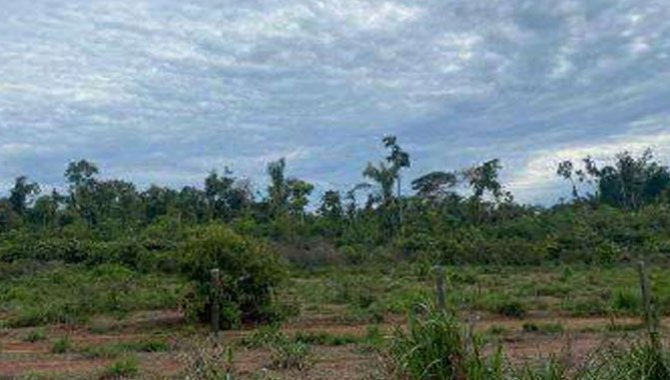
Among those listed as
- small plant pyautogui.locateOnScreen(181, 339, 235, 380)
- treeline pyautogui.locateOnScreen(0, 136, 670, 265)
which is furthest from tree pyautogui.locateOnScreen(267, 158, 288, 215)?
small plant pyautogui.locateOnScreen(181, 339, 235, 380)

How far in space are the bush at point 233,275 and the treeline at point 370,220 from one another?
18.9 metres

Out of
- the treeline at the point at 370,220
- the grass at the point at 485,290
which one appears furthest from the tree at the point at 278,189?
the grass at the point at 485,290

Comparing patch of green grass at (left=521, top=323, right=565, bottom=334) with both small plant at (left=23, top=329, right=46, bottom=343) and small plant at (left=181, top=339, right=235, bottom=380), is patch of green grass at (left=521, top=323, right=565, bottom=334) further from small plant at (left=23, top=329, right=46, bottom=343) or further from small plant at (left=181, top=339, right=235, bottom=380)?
small plant at (left=181, top=339, right=235, bottom=380)

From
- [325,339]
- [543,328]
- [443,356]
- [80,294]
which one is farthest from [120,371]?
[80,294]

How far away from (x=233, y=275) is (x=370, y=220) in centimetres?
3643

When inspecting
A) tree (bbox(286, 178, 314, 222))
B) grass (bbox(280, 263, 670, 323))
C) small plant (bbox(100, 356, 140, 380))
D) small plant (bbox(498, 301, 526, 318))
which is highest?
tree (bbox(286, 178, 314, 222))

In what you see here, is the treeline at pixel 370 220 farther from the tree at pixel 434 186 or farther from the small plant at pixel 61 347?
the small plant at pixel 61 347

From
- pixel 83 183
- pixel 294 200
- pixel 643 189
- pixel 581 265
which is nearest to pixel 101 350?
pixel 581 265

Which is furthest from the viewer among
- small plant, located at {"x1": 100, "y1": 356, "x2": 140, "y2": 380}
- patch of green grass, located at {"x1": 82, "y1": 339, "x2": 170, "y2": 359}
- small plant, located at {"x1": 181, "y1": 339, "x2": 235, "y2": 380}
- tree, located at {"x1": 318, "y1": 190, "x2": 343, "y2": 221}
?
tree, located at {"x1": 318, "y1": 190, "x2": 343, "y2": 221}

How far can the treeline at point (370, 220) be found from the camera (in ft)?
144

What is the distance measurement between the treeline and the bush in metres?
18.9

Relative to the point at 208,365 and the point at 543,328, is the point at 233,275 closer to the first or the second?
the point at 543,328

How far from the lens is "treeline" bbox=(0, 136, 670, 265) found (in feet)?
144

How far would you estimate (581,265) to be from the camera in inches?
1609
